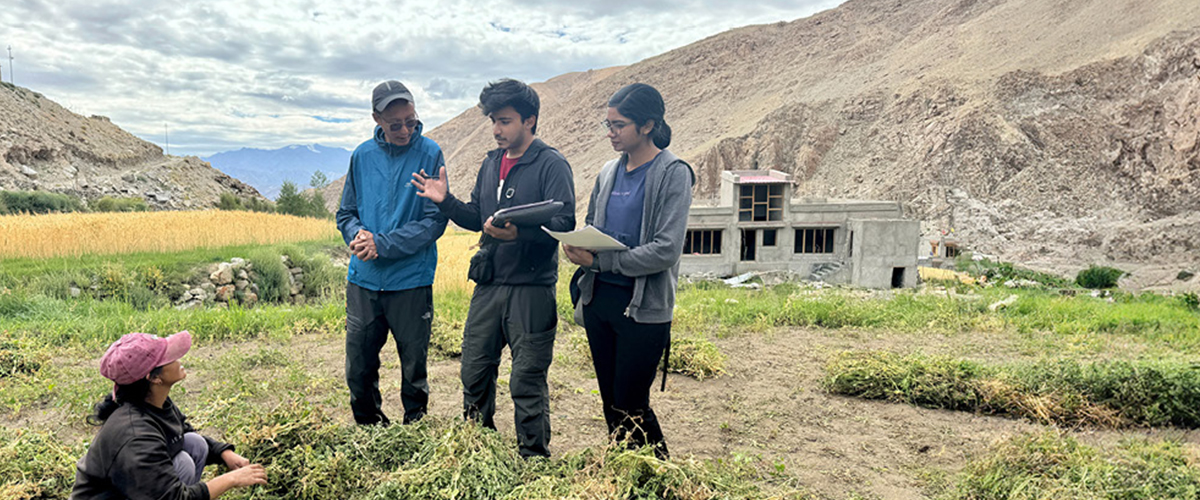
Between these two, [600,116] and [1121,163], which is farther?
[600,116]

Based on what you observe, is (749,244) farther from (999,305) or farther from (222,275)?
(222,275)

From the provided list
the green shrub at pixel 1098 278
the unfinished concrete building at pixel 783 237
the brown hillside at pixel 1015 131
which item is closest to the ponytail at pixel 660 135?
the unfinished concrete building at pixel 783 237

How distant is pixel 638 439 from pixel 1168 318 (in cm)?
1189

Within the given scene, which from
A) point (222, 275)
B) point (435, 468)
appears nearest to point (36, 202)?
point (222, 275)

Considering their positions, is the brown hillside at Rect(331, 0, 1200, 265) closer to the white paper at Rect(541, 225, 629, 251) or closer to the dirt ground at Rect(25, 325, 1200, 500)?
the dirt ground at Rect(25, 325, 1200, 500)

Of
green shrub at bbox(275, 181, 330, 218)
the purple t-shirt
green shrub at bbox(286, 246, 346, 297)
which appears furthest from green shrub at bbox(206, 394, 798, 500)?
green shrub at bbox(275, 181, 330, 218)

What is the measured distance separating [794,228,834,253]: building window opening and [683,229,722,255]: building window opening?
11.0 ft

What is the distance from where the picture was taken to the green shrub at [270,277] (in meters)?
10.8

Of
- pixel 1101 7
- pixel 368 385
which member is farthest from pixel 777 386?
pixel 1101 7

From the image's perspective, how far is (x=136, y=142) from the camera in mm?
45969

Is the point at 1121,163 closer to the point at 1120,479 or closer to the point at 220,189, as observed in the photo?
the point at 1120,479

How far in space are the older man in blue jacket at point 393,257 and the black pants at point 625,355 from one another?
1120 mm

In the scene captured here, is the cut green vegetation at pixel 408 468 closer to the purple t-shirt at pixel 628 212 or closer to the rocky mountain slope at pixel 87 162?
the purple t-shirt at pixel 628 212

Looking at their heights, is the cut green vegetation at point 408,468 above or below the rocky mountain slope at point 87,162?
below
